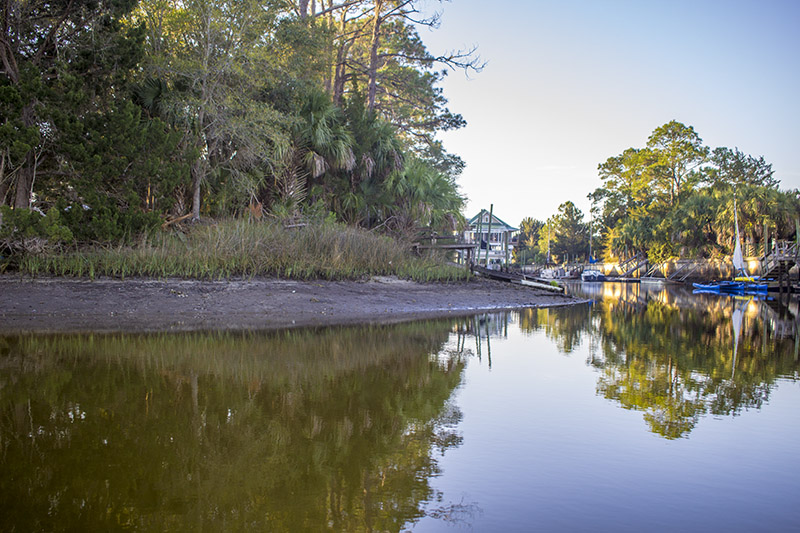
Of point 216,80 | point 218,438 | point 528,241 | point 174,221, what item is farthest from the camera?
point 528,241

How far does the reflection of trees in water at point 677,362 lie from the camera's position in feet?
19.3

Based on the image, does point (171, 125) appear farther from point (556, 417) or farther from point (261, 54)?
point (556, 417)

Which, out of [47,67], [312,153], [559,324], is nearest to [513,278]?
[312,153]

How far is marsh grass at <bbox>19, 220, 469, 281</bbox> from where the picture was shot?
13438 mm

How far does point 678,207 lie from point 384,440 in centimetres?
5795

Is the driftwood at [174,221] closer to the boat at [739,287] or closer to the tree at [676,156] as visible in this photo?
the boat at [739,287]

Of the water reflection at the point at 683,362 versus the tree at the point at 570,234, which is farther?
the tree at the point at 570,234

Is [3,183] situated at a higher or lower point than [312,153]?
lower

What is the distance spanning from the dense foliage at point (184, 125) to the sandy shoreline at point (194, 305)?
2041mm

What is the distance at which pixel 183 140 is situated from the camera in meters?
18.0

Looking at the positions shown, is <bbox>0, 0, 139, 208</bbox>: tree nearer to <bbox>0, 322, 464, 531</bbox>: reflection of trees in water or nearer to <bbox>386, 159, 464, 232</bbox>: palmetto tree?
<bbox>0, 322, 464, 531</bbox>: reflection of trees in water

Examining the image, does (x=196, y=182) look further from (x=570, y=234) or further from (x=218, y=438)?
(x=570, y=234)

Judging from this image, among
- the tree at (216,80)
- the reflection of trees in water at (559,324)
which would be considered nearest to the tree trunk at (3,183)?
the tree at (216,80)

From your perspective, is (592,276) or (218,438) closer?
(218,438)
